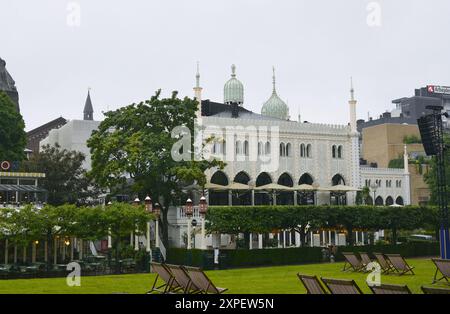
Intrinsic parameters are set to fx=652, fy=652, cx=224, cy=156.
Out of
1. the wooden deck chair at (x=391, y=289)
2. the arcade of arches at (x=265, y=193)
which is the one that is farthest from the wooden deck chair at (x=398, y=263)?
the arcade of arches at (x=265, y=193)

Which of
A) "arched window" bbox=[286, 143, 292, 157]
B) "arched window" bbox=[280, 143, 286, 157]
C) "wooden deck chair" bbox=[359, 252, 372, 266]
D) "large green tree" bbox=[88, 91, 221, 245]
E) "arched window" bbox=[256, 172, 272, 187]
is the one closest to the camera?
"wooden deck chair" bbox=[359, 252, 372, 266]

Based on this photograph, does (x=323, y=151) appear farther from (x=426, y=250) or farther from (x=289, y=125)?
(x=426, y=250)

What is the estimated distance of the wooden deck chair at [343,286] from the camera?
1263 cm

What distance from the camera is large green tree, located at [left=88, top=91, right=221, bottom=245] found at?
44.6 metres

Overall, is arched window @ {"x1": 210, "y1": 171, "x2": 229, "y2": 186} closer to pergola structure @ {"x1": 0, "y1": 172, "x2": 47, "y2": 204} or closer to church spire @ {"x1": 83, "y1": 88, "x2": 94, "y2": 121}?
pergola structure @ {"x1": 0, "y1": 172, "x2": 47, "y2": 204}

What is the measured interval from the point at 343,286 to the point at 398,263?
530 inches

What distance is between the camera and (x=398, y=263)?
84.0ft

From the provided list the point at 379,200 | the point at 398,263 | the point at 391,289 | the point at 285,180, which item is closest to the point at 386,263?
the point at 398,263

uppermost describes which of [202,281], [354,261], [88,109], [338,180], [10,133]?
[88,109]

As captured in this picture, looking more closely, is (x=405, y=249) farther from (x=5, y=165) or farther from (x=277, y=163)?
(x=5, y=165)

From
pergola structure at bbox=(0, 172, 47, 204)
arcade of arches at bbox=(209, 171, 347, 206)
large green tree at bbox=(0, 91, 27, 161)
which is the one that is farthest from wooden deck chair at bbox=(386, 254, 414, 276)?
large green tree at bbox=(0, 91, 27, 161)

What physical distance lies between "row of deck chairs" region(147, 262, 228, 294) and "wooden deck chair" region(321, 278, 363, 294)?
3790 millimetres

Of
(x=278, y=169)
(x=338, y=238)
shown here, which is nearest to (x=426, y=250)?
(x=338, y=238)

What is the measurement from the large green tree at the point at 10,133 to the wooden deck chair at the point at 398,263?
137ft
